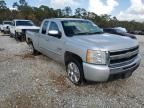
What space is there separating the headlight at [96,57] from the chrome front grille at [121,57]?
172 millimetres

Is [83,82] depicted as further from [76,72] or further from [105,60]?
[105,60]

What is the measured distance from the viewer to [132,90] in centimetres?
497

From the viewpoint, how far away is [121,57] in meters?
4.67

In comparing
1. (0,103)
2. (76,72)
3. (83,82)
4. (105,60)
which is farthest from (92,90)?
(0,103)

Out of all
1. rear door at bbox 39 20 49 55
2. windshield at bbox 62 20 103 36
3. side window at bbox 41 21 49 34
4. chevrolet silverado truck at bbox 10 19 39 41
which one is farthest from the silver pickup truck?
chevrolet silverado truck at bbox 10 19 39 41

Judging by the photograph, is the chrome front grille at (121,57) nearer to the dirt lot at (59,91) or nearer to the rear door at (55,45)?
the dirt lot at (59,91)

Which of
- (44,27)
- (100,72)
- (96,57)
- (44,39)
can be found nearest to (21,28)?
(44,27)

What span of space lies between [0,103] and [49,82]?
159 cm

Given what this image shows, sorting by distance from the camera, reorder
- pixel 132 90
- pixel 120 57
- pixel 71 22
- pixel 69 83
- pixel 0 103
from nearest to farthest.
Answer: pixel 0 103, pixel 120 57, pixel 132 90, pixel 69 83, pixel 71 22

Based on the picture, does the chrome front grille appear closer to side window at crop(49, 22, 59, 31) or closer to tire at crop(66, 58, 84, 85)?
tire at crop(66, 58, 84, 85)

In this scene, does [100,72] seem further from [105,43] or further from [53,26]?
[53,26]

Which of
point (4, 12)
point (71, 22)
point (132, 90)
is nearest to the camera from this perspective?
point (132, 90)

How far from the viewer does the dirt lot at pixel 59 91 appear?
428cm

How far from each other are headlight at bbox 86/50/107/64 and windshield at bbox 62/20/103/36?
1.32 m
